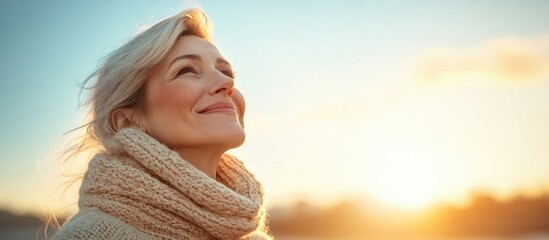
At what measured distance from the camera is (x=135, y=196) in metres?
2.61

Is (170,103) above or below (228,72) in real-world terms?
below

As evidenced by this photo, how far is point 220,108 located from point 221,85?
0.38 feet

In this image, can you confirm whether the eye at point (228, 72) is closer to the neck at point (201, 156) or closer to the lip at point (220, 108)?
the lip at point (220, 108)

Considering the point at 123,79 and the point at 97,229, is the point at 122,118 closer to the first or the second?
the point at 123,79

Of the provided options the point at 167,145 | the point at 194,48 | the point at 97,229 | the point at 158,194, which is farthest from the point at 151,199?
the point at 194,48

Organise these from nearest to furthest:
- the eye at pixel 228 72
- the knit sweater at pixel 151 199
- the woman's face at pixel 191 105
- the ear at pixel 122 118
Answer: the knit sweater at pixel 151 199, the woman's face at pixel 191 105, the ear at pixel 122 118, the eye at pixel 228 72

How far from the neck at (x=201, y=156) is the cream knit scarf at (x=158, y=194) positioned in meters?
0.25

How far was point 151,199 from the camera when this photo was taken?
8.53 ft

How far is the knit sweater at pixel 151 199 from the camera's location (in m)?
2.60

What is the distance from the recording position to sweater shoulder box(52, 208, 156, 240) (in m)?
2.47

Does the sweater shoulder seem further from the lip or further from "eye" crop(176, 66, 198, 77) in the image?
"eye" crop(176, 66, 198, 77)

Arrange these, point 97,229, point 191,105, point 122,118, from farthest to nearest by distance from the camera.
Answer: point 122,118 → point 191,105 → point 97,229

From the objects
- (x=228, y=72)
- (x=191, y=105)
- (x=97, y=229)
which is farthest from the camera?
(x=228, y=72)

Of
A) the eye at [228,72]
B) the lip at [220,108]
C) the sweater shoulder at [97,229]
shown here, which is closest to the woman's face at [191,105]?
the lip at [220,108]
